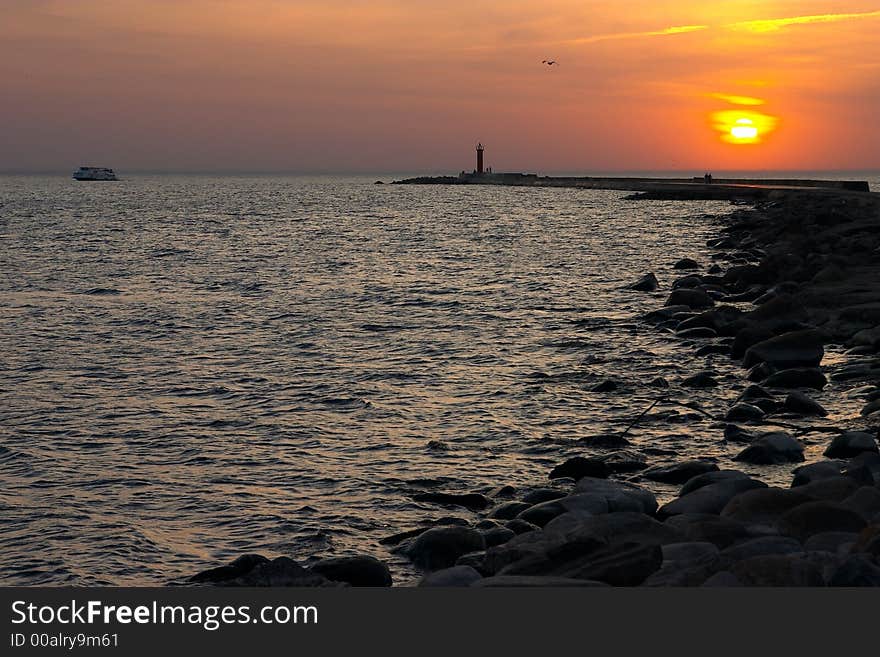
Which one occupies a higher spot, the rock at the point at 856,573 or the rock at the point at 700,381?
the rock at the point at 856,573

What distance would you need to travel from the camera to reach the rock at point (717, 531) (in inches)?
307

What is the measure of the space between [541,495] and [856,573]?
3.75 metres

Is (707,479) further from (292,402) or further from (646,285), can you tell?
(646,285)

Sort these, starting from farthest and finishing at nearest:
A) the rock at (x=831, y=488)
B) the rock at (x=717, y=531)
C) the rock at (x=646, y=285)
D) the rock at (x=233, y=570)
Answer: the rock at (x=646, y=285) < the rock at (x=831, y=488) < the rock at (x=233, y=570) < the rock at (x=717, y=531)

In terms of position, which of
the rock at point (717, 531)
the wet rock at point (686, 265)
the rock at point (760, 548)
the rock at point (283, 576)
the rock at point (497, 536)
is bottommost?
the rock at point (497, 536)

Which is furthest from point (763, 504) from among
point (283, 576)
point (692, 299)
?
point (692, 299)

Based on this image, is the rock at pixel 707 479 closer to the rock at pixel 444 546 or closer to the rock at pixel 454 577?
the rock at pixel 444 546

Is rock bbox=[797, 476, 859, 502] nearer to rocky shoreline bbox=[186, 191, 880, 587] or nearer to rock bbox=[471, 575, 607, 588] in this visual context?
rocky shoreline bbox=[186, 191, 880, 587]

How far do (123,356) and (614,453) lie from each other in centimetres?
1078

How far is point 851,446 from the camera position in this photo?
1091 centimetres

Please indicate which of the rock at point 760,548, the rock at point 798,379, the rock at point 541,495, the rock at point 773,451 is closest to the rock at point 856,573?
the rock at point 760,548

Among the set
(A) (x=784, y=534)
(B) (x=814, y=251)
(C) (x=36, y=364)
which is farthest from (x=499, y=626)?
(B) (x=814, y=251)

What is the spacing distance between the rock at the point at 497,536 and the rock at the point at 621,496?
93 centimetres

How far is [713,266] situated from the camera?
34.2 m
